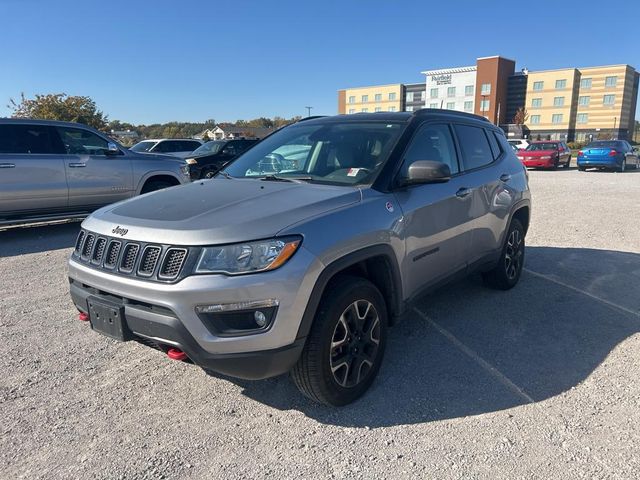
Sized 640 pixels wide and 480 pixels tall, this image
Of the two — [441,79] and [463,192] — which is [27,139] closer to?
[463,192]

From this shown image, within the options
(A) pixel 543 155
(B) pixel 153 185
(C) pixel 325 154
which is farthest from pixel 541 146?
(C) pixel 325 154

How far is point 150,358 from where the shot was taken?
367cm

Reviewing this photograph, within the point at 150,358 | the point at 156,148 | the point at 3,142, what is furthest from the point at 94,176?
the point at 156,148

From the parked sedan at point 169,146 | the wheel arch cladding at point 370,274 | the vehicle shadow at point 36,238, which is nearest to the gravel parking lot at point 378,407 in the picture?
the wheel arch cladding at point 370,274

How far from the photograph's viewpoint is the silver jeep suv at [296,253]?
2523mm

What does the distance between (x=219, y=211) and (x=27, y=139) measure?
6.65m

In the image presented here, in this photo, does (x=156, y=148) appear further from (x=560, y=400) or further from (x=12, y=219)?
(x=560, y=400)

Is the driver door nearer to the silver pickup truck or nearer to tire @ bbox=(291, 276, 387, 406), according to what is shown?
the silver pickup truck

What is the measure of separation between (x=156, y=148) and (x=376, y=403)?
16.2 m

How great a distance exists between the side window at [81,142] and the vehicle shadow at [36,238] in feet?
4.69

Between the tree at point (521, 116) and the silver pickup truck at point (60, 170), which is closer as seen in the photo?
the silver pickup truck at point (60, 170)

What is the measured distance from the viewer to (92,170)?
8.52 m

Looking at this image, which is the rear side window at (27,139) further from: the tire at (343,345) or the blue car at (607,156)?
the blue car at (607,156)

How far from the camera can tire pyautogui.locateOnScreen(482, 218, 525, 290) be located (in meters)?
5.05
